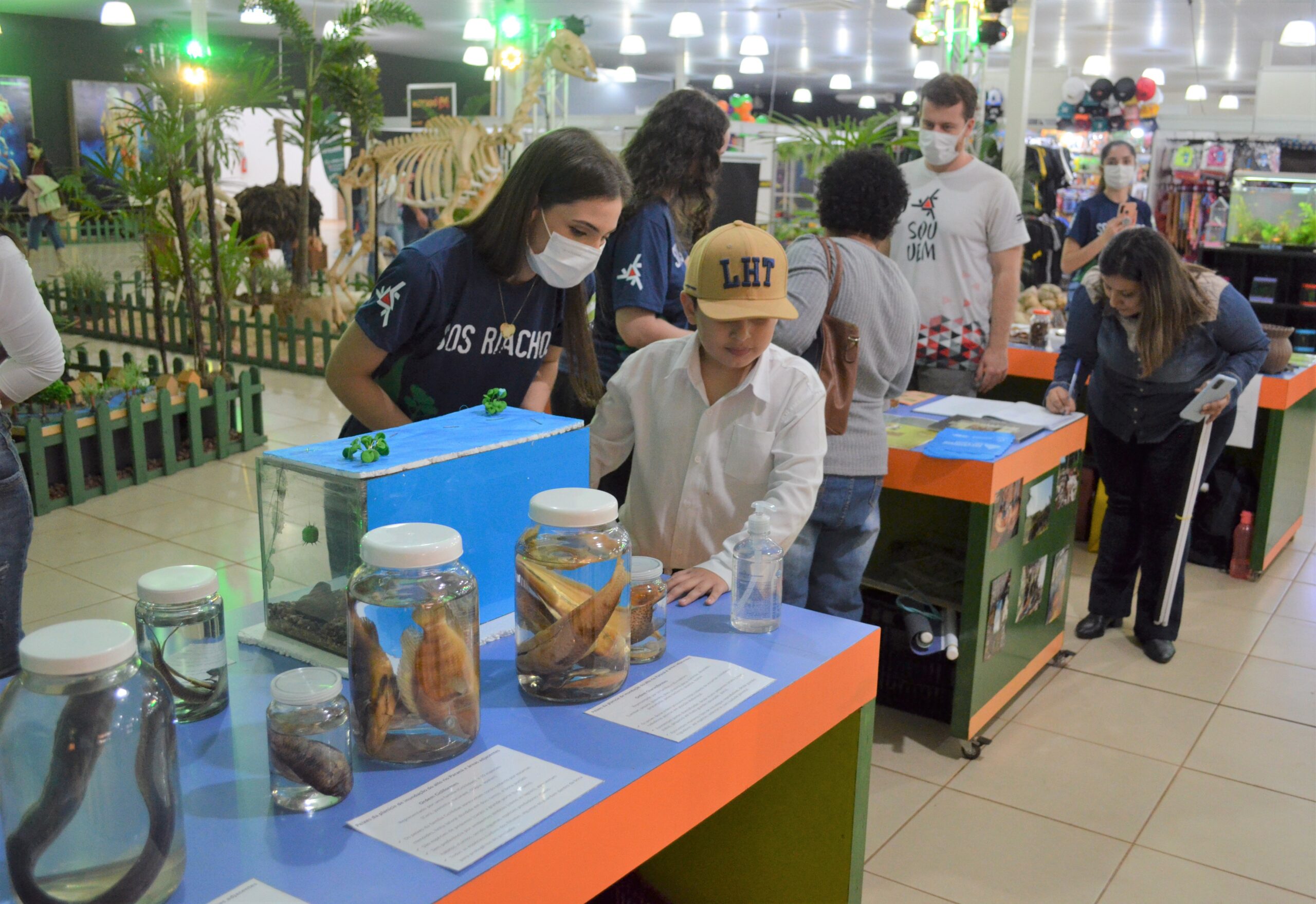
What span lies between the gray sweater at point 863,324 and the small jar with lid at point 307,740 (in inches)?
64.4

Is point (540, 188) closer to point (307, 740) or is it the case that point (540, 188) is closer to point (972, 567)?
point (307, 740)

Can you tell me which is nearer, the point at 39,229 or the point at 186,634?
the point at 186,634

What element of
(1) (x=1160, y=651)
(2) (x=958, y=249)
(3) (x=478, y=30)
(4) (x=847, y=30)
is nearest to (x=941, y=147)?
(2) (x=958, y=249)

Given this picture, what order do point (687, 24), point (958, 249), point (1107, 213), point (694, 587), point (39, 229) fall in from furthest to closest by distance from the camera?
point (39, 229)
point (687, 24)
point (1107, 213)
point (958, 249)
point (694, 587)

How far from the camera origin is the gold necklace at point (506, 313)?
223 centimetres

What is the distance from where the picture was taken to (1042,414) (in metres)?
3.47

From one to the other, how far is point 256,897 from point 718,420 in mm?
1270

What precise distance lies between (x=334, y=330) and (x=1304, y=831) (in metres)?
8.01

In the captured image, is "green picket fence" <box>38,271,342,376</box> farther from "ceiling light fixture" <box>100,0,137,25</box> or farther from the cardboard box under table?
the cardboard box under table

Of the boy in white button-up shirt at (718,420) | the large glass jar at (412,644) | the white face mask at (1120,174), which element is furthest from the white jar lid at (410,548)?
the white face mask at (1120,174)

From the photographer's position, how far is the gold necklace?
223 centimetres

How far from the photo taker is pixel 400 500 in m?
1.47

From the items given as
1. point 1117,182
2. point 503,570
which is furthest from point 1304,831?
point 1117,182

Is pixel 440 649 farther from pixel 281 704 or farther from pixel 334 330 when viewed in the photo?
pixel 334 330
